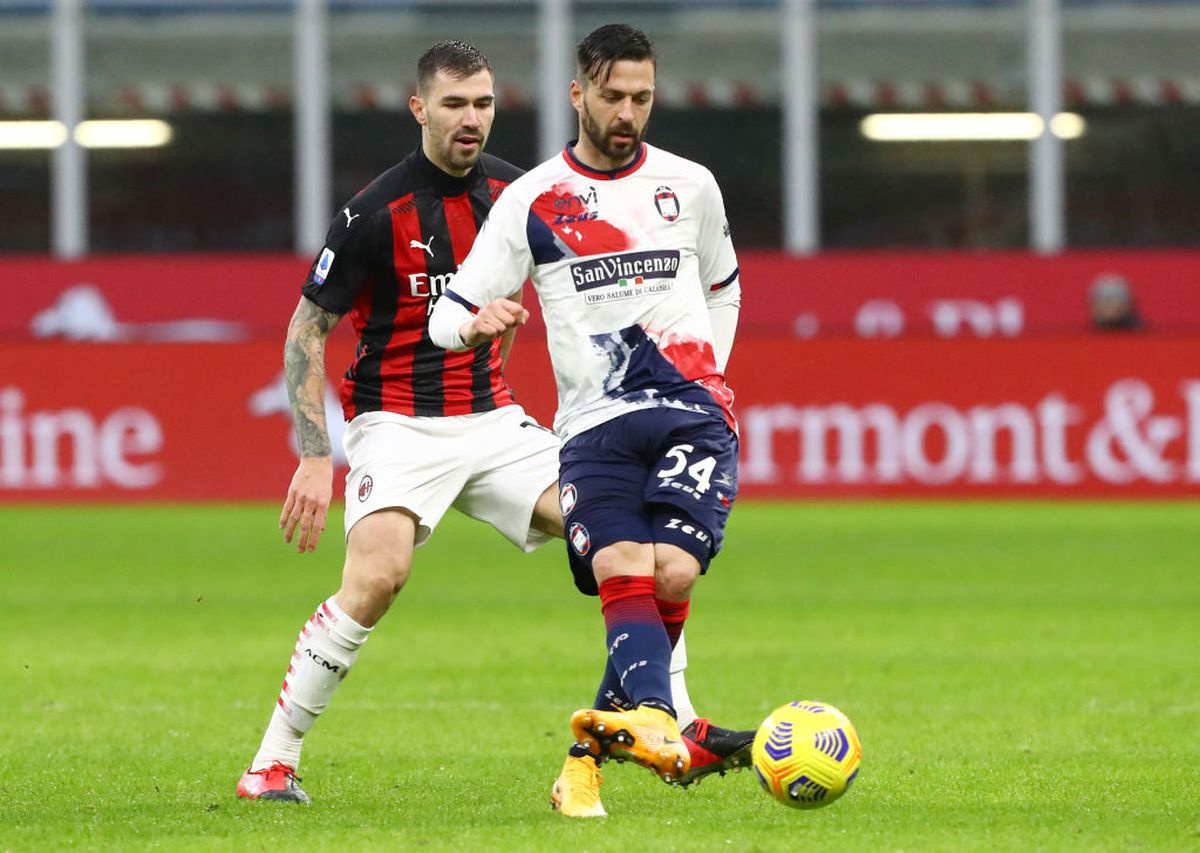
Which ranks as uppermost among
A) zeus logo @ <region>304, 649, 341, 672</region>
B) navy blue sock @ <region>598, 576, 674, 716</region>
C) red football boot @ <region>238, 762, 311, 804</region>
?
navy blue sock @ <region>598, 576, 674, 716</region>

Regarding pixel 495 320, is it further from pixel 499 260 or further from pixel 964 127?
pixel 964 127

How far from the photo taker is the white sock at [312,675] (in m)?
6.89

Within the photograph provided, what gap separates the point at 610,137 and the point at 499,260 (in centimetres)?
46

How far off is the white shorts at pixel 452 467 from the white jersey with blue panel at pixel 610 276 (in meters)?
0.79

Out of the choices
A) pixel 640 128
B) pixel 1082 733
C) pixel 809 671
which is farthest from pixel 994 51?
pixel 640 128

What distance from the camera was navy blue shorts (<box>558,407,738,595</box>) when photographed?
246 inches

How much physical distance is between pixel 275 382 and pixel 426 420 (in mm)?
12005

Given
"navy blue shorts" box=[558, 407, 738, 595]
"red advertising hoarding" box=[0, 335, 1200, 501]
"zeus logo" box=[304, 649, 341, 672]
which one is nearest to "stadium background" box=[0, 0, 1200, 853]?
"red advertising hoarding" box=[0, 335, 1200, 501]

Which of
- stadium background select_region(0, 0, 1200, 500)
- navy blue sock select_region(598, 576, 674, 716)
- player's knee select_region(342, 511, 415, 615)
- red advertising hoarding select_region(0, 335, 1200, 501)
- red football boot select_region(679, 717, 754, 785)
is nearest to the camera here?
navy blue sock select_region(598, 576, 674, 716)

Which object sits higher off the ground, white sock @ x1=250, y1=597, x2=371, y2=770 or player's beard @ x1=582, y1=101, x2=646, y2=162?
player's beard @ x1=582, y1=101, x2=646, y2=162

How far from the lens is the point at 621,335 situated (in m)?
6.35

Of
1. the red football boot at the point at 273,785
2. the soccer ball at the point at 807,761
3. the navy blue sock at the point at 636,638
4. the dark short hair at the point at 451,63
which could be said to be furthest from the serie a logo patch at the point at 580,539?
the dark short hair at the point at 451,63

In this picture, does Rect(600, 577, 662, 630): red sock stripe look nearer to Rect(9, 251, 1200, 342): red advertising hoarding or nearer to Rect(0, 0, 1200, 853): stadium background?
Rect(0, 0, 1200, 853): stadium background

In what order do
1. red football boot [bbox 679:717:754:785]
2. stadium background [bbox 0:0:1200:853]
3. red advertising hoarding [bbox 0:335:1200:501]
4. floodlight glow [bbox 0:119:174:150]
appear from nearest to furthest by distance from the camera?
1. red football boot [bbox 679:717:754:785]
2. stadium background [bbox 0:0:1200:853]
3. red advertising hoarding [bbox 0:335:1200:501]
4. floodlight glow [bbox 0:119:174:150]
